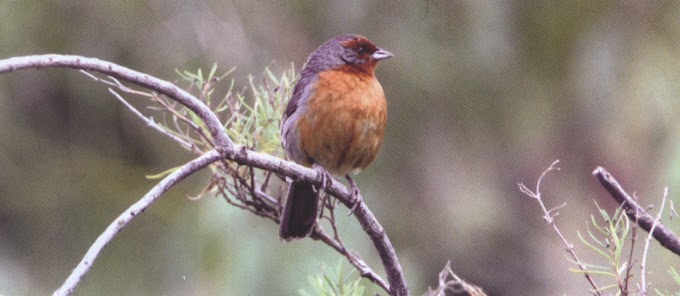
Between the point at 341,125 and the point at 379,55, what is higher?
the point at 379,55

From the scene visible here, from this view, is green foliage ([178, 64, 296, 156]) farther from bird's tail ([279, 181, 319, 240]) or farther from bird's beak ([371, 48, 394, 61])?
bird's beak ([371, 48, 394, 61])

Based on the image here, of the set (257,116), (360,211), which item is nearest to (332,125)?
(257,116)

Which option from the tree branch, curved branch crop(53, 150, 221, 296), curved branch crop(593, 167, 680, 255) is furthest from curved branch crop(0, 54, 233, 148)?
curved branch crop(593, 167, 680, 255)

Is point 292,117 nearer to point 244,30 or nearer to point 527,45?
point 244,30

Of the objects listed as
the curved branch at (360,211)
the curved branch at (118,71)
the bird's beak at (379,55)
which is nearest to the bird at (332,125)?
the bird's beak at (379,55)

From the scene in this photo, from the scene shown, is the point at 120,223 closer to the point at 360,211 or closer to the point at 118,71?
the point at 118,71

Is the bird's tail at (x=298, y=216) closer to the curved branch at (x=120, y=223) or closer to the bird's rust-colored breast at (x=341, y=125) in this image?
the bird's rust-colored breast at (x=341, y=125)

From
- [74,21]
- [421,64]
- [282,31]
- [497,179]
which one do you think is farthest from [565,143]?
[74,21]
